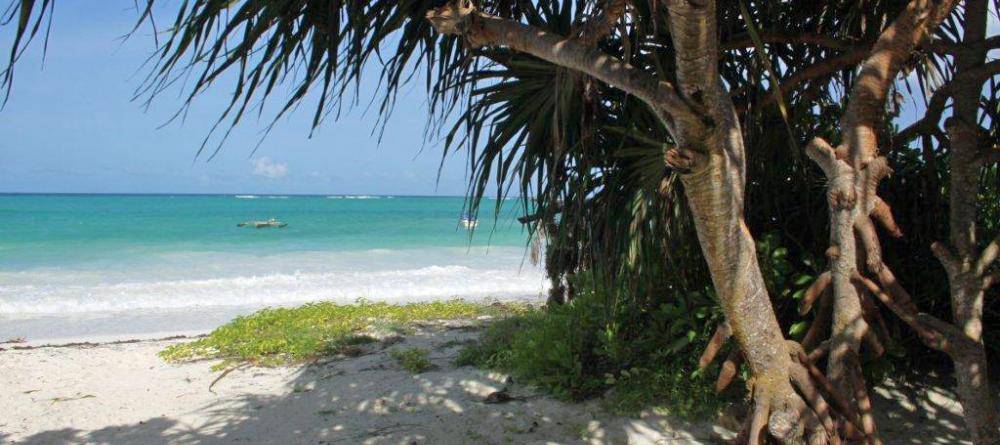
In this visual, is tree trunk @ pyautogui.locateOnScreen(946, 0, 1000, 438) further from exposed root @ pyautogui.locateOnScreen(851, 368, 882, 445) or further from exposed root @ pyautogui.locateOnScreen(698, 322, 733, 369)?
exposed root @ pyautogui.locateOnScreen(698, 322, 733, 369)

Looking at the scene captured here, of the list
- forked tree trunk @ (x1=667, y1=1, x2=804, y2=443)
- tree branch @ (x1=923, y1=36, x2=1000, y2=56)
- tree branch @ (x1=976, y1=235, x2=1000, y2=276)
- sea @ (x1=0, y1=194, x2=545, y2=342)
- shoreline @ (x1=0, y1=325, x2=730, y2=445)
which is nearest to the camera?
forked tree trunk @ (x1=667, y1=1, x2=804, y2=443)

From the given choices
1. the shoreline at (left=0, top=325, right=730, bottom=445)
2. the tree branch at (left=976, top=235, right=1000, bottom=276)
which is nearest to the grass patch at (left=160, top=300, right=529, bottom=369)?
the shoreline at (left=0, top=325, right=730, bottom=445)

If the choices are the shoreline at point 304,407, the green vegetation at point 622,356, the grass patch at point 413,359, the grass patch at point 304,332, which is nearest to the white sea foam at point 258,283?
the grass patch at point 304,332

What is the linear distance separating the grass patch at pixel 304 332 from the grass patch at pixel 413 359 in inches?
21.5

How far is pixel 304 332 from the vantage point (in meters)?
7.02

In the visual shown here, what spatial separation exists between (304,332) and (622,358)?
3782mm

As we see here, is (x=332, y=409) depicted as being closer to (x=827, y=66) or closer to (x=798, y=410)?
(x=798, y=410)

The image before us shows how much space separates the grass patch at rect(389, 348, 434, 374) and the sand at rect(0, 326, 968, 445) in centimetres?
8

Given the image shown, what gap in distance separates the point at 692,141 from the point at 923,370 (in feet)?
9.37

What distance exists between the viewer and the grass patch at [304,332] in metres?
6.33

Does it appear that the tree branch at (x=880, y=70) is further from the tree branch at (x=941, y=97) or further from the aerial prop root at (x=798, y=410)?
the aerial prop root at (x=798, y=410)

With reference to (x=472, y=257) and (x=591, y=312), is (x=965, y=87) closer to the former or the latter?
(x=591, y=312)

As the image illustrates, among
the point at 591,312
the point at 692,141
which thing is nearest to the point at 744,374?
the point at 591,312

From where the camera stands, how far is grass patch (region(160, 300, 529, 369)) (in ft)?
20.8
